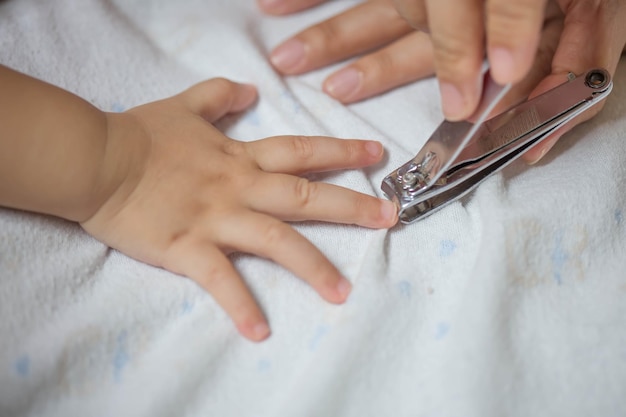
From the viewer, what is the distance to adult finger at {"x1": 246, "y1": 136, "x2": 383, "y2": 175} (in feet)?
2.21

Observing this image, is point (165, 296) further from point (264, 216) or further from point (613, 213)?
point (613, 213)

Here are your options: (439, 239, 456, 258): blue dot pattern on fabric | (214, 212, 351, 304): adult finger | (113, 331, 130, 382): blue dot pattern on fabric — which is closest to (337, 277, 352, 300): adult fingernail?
(214, 212, 351, 304): adult finger

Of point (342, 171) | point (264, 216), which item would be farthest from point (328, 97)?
point (264, 216)

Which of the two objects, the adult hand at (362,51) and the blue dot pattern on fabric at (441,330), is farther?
the adult hand at (362,51)

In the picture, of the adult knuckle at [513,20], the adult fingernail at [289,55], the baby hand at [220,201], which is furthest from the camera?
the adult fingernail at [289,55]

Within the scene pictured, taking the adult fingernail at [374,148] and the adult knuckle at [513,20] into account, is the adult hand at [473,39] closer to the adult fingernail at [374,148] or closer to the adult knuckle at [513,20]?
the adult knuckle at [513,20]

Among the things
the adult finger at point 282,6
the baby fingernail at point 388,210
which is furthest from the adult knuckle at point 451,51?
the adult finger at point 282,6

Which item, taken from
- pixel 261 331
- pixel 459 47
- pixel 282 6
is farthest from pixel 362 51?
pixel 261 331

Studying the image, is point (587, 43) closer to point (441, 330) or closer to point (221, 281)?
point (441, 330)

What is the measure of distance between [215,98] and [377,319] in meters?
0.33

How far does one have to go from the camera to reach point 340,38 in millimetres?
822

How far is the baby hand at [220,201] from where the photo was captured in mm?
599

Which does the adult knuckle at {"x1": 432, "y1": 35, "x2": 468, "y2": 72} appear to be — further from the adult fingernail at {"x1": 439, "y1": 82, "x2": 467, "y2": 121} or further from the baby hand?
the baby hand

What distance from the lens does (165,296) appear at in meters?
0.61
